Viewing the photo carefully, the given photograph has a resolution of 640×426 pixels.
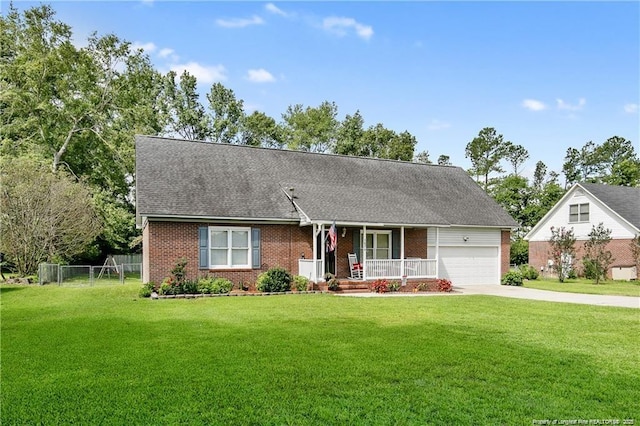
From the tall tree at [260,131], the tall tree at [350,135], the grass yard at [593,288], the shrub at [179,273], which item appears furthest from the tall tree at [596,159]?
the shrub at [179,273]

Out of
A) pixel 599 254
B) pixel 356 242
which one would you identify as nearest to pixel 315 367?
pixel 356 242

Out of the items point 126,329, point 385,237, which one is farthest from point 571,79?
point 126,329

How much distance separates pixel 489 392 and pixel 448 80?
53.8 feet

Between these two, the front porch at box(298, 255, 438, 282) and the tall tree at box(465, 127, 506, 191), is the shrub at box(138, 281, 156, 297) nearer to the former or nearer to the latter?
the front porch at box(298, 255, 438, 282)

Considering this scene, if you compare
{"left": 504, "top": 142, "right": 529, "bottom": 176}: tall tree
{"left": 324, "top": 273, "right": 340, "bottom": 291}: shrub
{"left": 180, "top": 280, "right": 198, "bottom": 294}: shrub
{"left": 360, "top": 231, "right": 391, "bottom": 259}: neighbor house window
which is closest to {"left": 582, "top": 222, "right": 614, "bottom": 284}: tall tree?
{"left": 360, "top": 231, "right": 391, "bottom": 259}: neighbor house window

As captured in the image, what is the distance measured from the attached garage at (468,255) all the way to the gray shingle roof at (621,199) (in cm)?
1204

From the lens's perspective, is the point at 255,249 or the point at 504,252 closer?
the point at 255,249

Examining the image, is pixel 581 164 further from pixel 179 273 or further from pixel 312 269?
pixel 179 273

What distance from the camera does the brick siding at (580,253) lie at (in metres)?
29.0

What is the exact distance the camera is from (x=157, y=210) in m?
16.5

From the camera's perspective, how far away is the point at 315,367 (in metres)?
6.50

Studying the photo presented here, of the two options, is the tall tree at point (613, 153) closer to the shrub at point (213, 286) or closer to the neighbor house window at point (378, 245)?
the neighbor house window at point (378, 245)

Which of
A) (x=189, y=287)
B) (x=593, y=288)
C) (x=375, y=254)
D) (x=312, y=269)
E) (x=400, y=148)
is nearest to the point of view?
(x=189, y=287)

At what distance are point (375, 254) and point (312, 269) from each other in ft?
12.5
